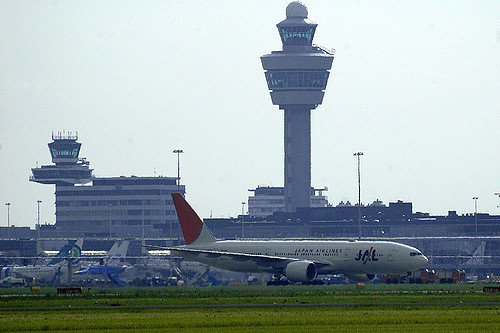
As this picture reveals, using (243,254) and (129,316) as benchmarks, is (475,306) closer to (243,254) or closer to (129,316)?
(129,316)

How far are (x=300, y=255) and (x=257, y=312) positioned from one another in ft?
156

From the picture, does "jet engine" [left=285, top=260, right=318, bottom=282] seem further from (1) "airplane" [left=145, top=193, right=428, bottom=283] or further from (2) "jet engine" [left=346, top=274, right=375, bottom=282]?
(2) "jet engine" [left=346, top=274, right=375, bottom=282]

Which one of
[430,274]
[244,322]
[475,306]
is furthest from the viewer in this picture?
[430,274]

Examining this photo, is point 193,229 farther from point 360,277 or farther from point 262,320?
point 262,320

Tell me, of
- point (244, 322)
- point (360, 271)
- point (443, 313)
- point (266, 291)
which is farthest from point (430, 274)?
point (244, 322)

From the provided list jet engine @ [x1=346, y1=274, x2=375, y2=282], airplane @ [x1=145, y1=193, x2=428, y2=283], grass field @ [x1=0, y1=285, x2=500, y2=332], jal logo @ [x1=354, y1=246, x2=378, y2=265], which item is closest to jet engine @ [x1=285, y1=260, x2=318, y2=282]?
airplane @ [x1=145, y1=193, x2=428, y2=283]

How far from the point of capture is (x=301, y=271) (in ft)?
333

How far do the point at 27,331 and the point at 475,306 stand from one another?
90.8 ft

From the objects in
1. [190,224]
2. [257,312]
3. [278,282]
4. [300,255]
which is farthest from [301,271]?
[257,312]

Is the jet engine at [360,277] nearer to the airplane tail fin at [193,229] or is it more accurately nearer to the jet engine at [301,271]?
the jet engine at [301,271]

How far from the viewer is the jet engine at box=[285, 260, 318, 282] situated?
10131 centimetres

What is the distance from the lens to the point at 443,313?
2213 inches

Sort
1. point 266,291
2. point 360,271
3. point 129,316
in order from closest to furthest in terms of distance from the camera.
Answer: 1. point 129,316
2. point 266,291
3. point 360,271

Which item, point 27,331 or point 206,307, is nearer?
point 27,331
